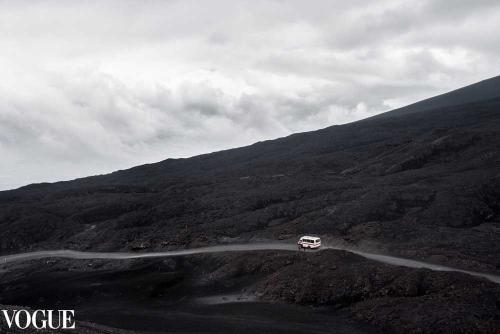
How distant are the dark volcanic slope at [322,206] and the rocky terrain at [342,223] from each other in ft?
0.82

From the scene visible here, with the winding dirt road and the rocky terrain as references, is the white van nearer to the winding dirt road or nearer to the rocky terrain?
the winding dirt road

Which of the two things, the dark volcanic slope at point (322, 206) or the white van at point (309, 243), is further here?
the dark volcanic slope at point (322, 206)

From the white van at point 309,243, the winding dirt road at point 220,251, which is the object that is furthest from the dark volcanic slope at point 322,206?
the white van at point 309,243

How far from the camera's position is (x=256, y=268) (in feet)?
153

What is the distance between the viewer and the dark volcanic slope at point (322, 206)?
174 ft

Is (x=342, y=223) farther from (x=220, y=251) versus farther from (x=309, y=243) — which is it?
(x=220, y=251)

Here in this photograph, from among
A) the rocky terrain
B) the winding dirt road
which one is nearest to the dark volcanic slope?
the rocky terrain

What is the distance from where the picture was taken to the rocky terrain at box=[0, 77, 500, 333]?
34.4 meters

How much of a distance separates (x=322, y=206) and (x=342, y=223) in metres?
9.03

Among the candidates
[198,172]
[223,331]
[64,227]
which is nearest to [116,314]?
[223,331]

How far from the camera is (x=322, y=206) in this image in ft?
224

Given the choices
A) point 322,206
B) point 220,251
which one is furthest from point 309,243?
point 322,206

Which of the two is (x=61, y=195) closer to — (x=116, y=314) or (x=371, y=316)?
(x=116, y=314)

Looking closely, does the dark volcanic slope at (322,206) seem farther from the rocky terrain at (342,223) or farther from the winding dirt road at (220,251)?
the winding dirt road at (220,251)
